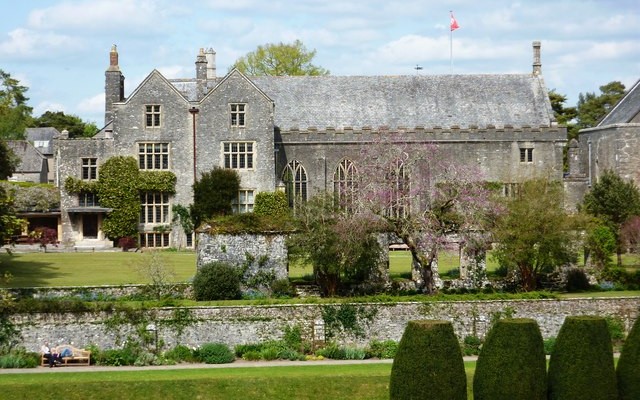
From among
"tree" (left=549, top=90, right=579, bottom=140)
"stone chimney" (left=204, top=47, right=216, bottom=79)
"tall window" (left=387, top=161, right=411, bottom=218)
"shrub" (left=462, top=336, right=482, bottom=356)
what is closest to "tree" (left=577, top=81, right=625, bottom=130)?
"tree" (left=549, top=90, right=579, bottom=140)

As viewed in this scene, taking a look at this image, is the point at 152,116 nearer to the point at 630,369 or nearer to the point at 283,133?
the point at 283,133

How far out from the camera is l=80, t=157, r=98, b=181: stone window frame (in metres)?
51.6

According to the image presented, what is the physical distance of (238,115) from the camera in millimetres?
51688

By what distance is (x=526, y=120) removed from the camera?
54.1 m

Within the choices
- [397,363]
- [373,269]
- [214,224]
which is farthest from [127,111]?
[397,363]

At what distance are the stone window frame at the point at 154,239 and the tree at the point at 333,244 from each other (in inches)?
610

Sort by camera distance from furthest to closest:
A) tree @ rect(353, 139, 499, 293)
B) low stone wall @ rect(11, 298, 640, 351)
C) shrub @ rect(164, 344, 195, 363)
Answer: tree @ rect(353, 139, 499, 293) < low stone wall @ rect(11, 298, 640, 351) < shrub @ rect(164, 344, 195, 363)

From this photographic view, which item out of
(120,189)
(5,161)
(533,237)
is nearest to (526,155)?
(533,237)

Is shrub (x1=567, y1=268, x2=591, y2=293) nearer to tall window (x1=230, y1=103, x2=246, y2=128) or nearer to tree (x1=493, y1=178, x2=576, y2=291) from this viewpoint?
tree (x1=493, y1=178, x2=576, y2=291)

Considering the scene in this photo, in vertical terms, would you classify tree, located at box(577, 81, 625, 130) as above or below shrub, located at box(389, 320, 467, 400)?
above

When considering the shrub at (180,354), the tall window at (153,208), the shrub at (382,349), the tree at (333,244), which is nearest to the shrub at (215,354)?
the shrub at (180,354)

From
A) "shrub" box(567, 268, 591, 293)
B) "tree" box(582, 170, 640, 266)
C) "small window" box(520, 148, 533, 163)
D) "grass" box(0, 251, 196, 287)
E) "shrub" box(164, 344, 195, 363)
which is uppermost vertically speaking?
"small window" box(520, 148, 533, 163)

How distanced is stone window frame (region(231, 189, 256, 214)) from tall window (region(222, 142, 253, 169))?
4.13 feet

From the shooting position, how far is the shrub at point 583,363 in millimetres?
23281
